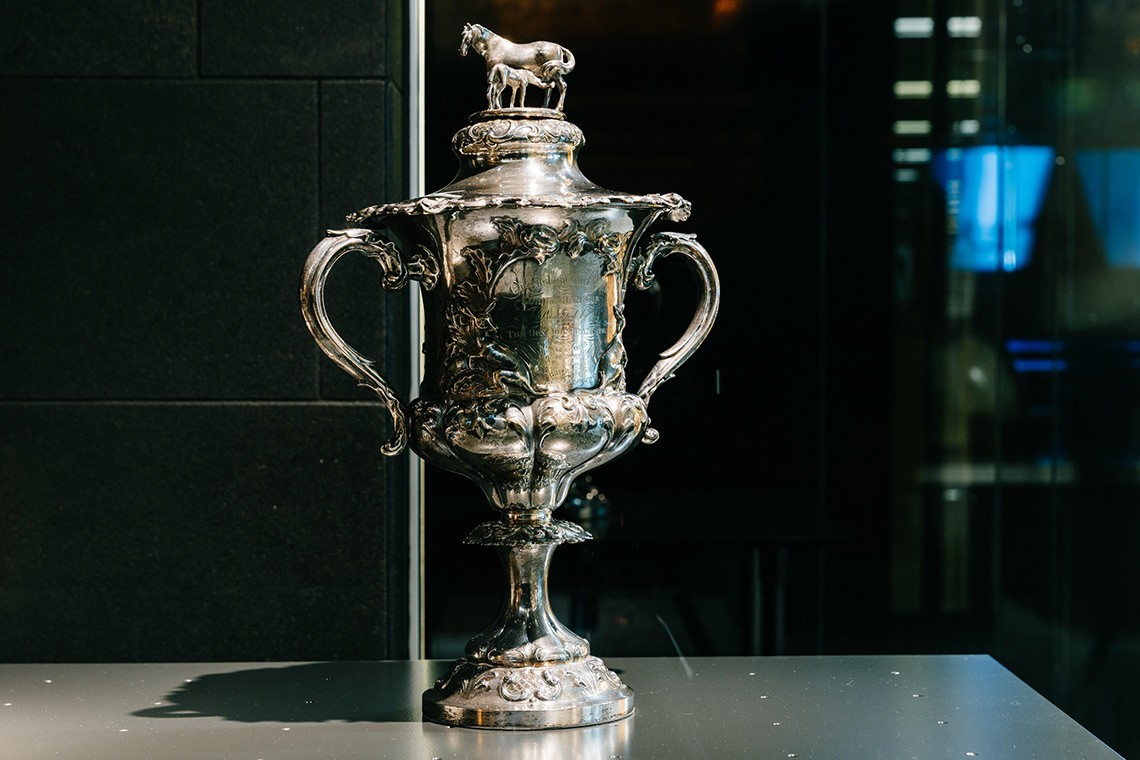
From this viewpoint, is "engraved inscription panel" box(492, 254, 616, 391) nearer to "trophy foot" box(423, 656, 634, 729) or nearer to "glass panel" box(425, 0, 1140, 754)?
"trophy foot" box(423, 656, 634, 729)

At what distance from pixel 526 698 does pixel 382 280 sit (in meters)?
0.57

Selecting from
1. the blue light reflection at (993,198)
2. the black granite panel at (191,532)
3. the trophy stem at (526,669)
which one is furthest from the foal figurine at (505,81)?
the blue light reflection at (993,198)

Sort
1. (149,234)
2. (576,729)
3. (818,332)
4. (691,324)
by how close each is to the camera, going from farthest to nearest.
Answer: (818,332) < (149,234) < (691,324) < (576,729)

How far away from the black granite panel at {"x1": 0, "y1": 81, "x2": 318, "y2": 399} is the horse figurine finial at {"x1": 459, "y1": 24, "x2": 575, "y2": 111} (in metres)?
0.65

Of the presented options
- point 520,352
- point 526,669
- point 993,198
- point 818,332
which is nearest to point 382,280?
point 520,352

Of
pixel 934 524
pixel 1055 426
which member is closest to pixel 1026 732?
pixel 934 524

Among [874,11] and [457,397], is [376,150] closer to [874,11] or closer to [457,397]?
[457,397]

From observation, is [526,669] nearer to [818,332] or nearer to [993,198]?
[818,332]

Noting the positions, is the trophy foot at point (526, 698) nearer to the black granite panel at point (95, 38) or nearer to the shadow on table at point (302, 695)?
the shadow on table at point (302, 695)

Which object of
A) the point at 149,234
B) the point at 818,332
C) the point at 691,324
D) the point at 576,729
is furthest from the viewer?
the point at 818,332

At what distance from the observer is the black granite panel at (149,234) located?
2.46 metres

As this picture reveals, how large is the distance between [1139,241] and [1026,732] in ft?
5.27

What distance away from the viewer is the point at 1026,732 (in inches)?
68.5

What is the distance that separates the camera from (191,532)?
2.48 m
